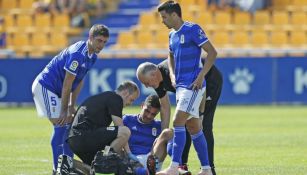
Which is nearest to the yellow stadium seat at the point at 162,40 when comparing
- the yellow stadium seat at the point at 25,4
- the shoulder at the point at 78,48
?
the yellow stadium seat at the point at 25,4

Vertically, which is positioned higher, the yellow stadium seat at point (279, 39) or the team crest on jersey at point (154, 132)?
the team crest on jersey at point (154, 132)

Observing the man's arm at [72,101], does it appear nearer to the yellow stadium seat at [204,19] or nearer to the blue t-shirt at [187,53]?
the blue t-shirt at [187,53]

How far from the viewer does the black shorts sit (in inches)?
418

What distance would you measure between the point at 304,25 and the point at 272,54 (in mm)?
2293

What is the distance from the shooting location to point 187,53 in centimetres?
1073

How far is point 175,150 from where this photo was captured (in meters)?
10.8

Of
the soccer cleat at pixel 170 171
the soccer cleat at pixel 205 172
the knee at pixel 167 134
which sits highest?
the knee at pixel 167 134

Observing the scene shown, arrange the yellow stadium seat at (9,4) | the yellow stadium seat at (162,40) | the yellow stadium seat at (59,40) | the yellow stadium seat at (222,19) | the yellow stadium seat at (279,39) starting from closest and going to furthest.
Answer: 1. the yellow stadium seat at (279,39)
2. the yellow stadium seat at (162,40)
3. the yellow stadium seat at (222,19)
4. the yellow stadium seat at (59,40)
5. the yellow stadium seat at (9,4)

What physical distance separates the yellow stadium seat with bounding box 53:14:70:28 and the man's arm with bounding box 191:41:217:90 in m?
20.1

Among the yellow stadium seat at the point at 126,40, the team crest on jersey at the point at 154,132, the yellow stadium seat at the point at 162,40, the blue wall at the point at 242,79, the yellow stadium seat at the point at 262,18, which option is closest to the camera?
the team crest on jersey at the point at 154,132

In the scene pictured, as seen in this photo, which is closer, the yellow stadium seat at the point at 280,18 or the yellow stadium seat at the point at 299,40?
the yellow stadium seat at the point at 299,40

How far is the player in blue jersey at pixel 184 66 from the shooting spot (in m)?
10.6

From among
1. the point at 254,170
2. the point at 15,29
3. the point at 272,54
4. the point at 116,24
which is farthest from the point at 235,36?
the point at 254,170

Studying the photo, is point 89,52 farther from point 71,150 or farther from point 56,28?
point 56,28
